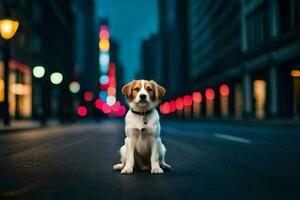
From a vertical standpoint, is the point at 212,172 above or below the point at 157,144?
below

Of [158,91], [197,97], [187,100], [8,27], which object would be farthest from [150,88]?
[187,100]

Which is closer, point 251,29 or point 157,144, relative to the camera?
point 157,144

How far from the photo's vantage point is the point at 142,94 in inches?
247

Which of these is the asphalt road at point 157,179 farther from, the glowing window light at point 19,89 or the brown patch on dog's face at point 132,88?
the glowing window light at point 19,89

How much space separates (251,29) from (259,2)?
4141mm

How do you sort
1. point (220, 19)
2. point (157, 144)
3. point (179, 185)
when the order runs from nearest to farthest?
point (179, 185), point (157, 144), point (220, 19)

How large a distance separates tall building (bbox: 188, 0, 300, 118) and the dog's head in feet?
79.4

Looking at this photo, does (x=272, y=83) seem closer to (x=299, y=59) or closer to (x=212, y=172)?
(x=299, y=59)

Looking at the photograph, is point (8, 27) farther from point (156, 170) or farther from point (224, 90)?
point (224, 90)

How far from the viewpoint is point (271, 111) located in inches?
1708

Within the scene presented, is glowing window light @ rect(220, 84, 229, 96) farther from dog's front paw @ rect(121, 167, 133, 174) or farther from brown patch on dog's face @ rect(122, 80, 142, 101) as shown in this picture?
brown patch on dog's face @ rect(122, 80, 142, 101)

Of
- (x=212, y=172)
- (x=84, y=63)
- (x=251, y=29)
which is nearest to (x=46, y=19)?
(x=251, y=29)

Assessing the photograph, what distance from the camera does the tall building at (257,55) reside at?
4119 centimetres

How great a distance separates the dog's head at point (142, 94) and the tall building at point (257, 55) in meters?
24.2
